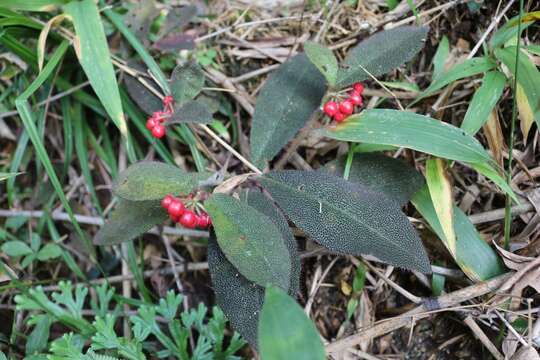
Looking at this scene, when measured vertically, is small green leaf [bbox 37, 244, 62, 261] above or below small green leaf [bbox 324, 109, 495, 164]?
below

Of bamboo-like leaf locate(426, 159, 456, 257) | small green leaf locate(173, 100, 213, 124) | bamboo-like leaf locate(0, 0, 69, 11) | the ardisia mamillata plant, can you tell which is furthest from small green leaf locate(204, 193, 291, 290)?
bamboo-like leaf locate(0, 0, 69, 11)

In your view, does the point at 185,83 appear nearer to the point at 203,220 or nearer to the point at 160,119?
the point at 160,119

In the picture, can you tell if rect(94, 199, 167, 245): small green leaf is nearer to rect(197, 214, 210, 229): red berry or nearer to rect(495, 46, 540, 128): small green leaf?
rect(197, 214, 210, 229): red berry

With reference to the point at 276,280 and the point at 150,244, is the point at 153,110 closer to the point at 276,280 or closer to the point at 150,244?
the point at 150,244

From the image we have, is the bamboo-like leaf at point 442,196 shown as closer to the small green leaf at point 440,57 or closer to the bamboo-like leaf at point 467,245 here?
the bamboo-like leaf at point 467,245

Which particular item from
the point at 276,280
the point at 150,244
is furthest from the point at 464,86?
the point at 150,244

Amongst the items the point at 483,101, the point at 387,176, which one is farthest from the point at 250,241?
the point at 483,101

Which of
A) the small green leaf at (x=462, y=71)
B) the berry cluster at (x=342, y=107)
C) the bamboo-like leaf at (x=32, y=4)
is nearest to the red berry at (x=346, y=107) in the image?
the berry cluster at (x=342, y=107)
